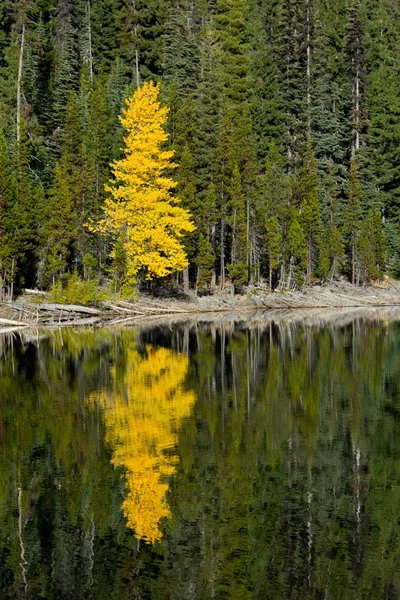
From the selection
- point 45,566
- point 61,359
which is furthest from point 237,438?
point 61,359

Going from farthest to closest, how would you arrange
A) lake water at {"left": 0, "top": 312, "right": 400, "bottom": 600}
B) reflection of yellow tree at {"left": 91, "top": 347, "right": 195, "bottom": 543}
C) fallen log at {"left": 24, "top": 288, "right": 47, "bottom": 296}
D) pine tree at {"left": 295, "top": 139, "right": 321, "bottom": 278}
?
A: pine tree at {"left": 295, "top": 139, "right": 321, "bottom": 278}
fallen log at {"left": 24, "top": 288, "right": 47, "bottom": 296}
reflection of yellow tree at {"left": 91, "top": 347, "right": 195, "bottom": 543}
lake water at {"left": 0, "top": 312, "right": 400, "bottom": 600}

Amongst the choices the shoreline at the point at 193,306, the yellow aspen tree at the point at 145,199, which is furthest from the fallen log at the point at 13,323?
the yellow aspen tree at the point at 145,199

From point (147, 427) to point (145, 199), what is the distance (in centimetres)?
3359

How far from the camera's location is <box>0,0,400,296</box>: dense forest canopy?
2367 inches

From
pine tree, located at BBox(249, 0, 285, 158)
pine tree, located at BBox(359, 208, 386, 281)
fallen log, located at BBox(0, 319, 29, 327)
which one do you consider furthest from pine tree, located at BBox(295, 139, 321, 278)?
fallen log, located at BBox(0, 319, 29, 327)

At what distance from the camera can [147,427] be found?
21797 millimetres

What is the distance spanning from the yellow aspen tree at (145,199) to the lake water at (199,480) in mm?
22120

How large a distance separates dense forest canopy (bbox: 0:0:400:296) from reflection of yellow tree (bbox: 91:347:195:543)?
23656 millimetres

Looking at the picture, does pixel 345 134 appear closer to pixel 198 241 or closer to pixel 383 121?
pixel 383 121

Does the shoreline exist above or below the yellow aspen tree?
below

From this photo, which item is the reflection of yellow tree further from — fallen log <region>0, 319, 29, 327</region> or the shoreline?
the shoreline

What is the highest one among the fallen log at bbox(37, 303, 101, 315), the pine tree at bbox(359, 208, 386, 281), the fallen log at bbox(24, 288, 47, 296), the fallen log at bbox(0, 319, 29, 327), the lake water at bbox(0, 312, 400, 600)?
the pine tree at bbox(359, 208, 386, 281)

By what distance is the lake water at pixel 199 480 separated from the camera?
12.4 m

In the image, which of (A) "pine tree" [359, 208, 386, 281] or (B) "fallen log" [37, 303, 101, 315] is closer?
(B) "fallen log" [37, 303, 101, 315]
